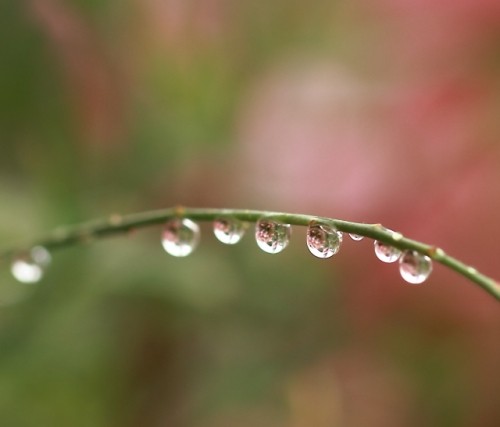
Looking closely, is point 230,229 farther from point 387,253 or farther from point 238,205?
point 238,205

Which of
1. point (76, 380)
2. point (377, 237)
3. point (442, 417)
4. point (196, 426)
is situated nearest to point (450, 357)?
point (442, 417)

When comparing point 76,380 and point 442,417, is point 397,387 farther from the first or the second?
point 76,380

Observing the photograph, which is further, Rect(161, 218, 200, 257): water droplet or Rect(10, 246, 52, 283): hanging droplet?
Rect(10, 246, 52, 283): hanging droplet

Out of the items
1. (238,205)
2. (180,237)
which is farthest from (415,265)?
(238,205)

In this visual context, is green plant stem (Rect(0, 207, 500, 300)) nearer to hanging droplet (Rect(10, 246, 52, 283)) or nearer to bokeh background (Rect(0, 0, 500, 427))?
hanging droplet (Rect(10, 246, 52, 283))

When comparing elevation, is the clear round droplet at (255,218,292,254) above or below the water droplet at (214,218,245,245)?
below

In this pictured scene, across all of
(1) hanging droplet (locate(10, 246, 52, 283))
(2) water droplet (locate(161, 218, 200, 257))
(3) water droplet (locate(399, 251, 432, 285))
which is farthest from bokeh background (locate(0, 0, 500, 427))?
(3) water droplet (locate(399, 251, 432, 285))
